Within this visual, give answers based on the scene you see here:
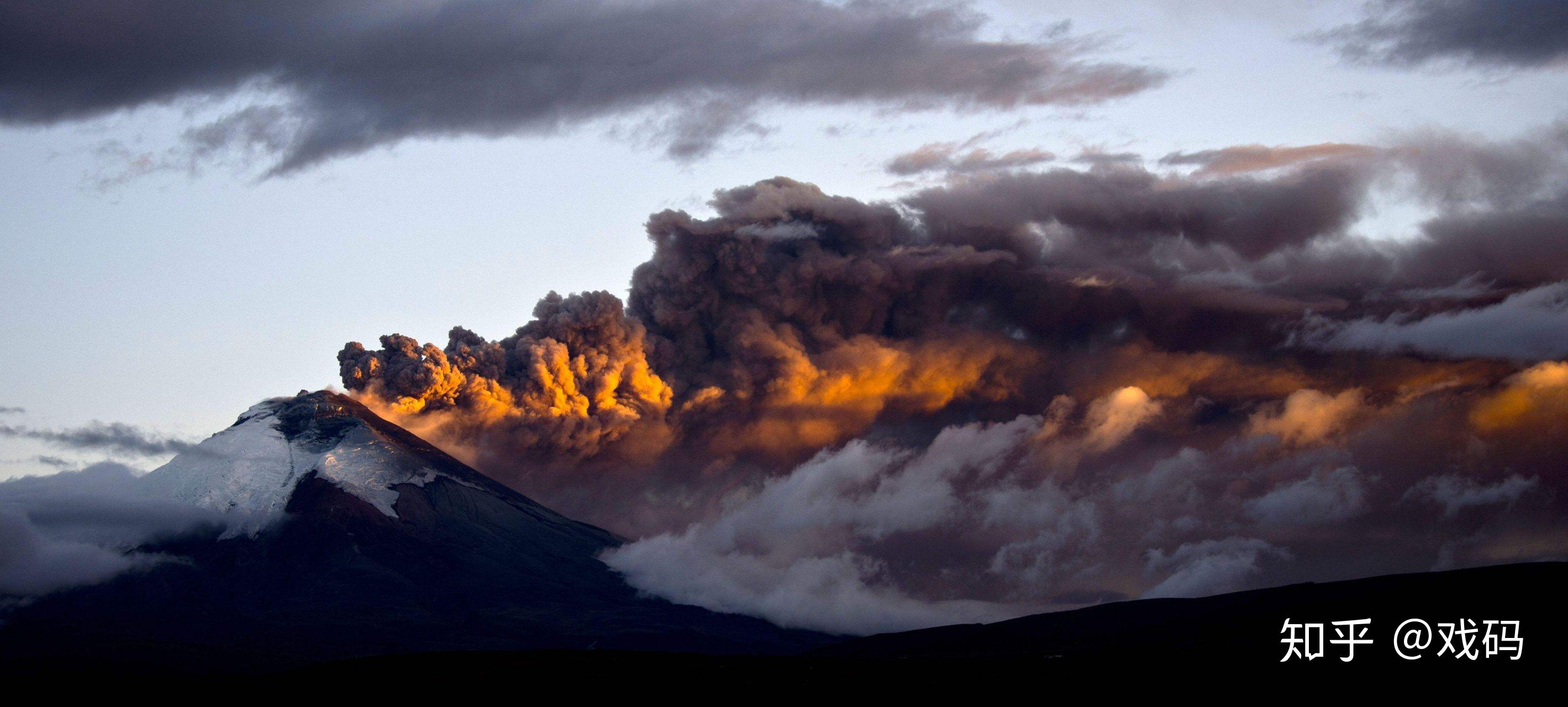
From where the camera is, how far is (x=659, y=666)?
5463 inches

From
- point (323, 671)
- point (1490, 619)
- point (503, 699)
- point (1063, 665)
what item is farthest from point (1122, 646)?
point (323, 671)

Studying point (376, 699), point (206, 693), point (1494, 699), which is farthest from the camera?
point (206, 693)

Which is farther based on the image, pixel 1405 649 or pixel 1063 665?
pixel 1063 665

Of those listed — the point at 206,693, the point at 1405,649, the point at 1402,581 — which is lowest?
the point at 206,693

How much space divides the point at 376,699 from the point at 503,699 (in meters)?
11.1

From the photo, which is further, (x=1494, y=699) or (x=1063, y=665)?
(x=1063, y=665)

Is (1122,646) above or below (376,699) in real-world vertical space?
above

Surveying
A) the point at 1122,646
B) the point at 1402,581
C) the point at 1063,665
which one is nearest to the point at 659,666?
the point at 1063,665

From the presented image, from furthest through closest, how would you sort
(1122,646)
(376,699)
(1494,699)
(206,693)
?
1. (1122,646)
2. (206,693)
3. (376,699)
4. (1494,699)

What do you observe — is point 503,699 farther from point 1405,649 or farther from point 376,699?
point 1405,649

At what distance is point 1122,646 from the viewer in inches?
6393

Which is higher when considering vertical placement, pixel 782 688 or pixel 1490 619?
pixel 1490 619

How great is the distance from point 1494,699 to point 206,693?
362 feet

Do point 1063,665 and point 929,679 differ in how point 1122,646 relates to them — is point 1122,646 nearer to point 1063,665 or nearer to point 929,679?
point 1063,665
